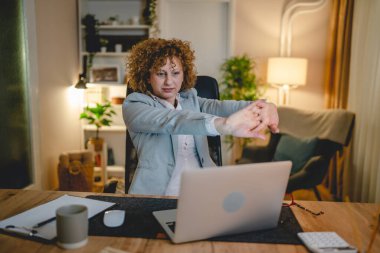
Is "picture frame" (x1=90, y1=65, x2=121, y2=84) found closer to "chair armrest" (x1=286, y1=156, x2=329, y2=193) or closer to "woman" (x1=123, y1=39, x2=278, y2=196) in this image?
"chair armrest" (x1=286, y1=156, x2=329, y2=193)

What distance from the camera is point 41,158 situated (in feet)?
11.3

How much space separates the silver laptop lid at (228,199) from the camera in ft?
3.04

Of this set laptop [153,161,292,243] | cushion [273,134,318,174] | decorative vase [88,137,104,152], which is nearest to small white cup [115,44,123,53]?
decorative vase [88,137,104,152]

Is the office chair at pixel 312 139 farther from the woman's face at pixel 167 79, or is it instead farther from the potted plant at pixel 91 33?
the potted plant at pixel 91 33

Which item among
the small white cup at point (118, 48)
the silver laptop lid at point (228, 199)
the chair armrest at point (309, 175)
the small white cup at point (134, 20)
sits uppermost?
the small white cup at point (134, 20)

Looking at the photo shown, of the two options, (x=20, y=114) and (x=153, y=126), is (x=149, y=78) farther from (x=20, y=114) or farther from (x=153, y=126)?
(x=20, y=114)

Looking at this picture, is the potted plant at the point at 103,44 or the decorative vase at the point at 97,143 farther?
the potted plant at the point at 103,44

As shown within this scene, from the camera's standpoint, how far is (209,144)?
6.04ft

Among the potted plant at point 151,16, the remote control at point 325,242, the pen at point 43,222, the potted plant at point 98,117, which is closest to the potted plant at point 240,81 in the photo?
the potted plant at point 151,16

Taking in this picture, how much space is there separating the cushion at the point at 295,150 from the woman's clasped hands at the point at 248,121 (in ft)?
6.00

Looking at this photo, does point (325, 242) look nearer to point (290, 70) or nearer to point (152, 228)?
point (152, 228)

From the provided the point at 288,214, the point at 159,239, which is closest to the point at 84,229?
the point at 159,239

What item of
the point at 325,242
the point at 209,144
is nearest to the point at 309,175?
the point at 209,144

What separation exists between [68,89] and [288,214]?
132 inches
